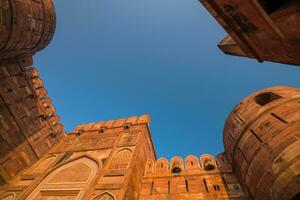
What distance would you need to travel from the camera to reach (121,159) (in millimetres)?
8586

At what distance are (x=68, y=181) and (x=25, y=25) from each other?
6.54 meters

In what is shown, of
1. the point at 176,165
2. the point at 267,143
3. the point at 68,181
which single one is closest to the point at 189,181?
the point at 176,165

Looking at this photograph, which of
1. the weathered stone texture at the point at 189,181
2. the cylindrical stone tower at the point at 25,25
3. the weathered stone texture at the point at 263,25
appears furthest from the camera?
the cylindrical stone tower at the point at 25,25

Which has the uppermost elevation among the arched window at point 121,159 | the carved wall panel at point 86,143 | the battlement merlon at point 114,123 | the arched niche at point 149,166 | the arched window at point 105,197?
the battlement merlon at point 114,123

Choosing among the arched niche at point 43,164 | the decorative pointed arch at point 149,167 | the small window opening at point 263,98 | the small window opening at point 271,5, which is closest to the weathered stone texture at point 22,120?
the arched niche at point 43,164

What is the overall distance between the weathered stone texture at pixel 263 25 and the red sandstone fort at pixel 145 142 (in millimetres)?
23

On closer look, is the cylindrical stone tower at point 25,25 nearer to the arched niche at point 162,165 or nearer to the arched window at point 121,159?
the arched window at point 121,159

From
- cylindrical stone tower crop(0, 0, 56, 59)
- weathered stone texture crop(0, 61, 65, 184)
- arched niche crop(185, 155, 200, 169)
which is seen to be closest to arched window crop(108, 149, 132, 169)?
arched niche crop(185, 155, 200, 169)

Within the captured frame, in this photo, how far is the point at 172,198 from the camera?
7.43 meters

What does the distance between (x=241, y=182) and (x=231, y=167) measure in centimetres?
113

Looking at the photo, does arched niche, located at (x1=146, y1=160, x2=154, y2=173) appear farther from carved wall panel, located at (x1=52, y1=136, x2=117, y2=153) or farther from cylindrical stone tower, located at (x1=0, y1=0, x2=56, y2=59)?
cylindrical stone tower, located at (x1=0, y1=0, x2=56, y2=59)

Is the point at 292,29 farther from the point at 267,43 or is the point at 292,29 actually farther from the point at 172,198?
the point at 172,198

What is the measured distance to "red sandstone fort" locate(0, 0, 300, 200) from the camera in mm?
4617

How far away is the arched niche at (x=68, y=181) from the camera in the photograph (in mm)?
7332
